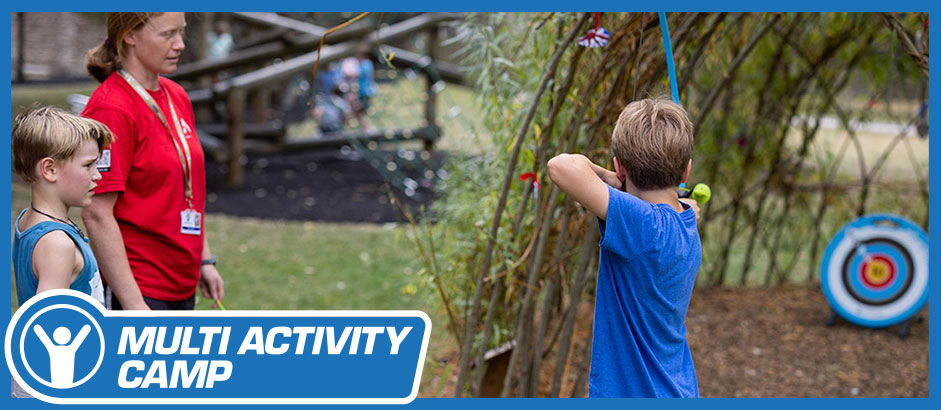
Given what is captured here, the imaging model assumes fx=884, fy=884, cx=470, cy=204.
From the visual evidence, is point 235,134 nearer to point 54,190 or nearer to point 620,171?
point 54,190

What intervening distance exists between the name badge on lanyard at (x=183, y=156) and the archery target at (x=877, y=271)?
3360mm

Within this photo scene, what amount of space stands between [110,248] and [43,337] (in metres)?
0.29

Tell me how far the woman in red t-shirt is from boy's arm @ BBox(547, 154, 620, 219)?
0.97m

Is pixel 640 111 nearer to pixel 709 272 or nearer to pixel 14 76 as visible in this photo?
pixel 709 272

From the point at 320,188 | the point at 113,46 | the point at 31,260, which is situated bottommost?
the point at 320,188

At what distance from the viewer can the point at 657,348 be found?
1.75 meters

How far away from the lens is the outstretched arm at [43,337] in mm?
1723

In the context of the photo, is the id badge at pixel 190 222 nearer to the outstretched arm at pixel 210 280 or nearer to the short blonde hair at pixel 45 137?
the outstretched arm at pixel 210 280

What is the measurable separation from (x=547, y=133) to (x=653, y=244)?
933 millimetres

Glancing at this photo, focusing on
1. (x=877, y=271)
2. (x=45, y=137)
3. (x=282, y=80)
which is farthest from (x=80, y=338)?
(x=282, y=80)

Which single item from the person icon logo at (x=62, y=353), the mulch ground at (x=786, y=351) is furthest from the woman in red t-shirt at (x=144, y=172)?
the mulch ground at (x=786, y=351)

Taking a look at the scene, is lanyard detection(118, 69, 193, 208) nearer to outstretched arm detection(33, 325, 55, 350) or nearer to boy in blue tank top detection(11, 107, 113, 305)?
boy in blue tank top detection(11, 107, 113, 305)

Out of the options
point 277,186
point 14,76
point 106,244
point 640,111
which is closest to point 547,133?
point 640,111

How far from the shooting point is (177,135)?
2.13 metres
